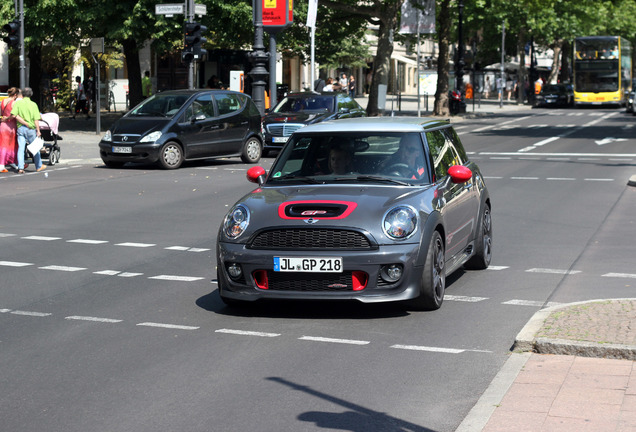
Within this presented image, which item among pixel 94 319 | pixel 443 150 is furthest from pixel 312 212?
pixel 443 150

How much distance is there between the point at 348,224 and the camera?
7879mm

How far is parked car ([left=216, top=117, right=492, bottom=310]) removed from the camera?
7898 millimetres

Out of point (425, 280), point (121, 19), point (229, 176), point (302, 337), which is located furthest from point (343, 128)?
point (121, 19)

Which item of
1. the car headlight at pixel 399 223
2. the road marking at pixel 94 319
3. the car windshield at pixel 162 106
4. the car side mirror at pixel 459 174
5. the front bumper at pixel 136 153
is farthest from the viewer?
the car windshield at pixel 162 106

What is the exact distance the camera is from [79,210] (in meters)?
15.5

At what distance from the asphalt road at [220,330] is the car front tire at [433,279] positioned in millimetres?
114

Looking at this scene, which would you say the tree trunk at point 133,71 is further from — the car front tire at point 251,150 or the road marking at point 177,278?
the road marking at point 177,278

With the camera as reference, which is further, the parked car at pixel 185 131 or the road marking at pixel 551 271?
the parked car at pixel 185 131

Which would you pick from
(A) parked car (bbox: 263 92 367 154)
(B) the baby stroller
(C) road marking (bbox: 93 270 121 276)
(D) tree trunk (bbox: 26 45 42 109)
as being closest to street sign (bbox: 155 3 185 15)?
(A) parked car (bbox: 263 92 367 154)

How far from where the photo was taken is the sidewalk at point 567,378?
5.33 metres

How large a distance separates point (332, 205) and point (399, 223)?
1.66ft

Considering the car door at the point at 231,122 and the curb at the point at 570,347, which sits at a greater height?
the car door at the point at 231,122

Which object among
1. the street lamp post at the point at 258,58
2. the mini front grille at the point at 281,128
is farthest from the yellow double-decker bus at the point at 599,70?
the mini front grille at the point at 281,128

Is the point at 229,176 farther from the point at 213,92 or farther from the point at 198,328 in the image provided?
the point at 198,328
